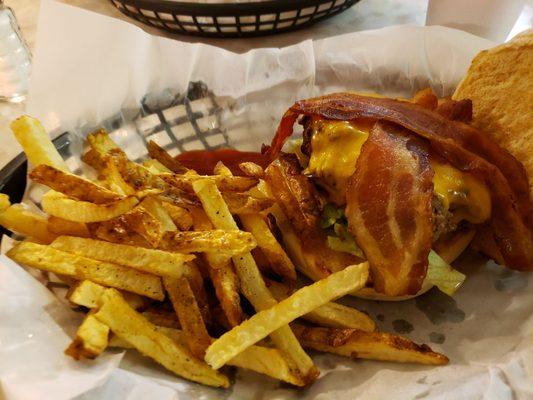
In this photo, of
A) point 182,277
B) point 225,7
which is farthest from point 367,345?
point 225,7

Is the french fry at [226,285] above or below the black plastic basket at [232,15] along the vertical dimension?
below

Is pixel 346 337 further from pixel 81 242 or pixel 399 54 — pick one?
pixel 399 54

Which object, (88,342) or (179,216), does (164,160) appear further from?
(88,342)

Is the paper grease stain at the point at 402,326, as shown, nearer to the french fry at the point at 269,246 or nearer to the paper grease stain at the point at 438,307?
the paper grease stain at the point at 438,307

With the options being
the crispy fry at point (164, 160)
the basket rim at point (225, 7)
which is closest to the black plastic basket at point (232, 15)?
the basket rim at point (225, 7)

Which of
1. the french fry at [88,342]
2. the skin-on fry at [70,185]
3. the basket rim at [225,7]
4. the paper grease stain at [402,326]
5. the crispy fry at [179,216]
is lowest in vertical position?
the paper grease stain at [402,326]

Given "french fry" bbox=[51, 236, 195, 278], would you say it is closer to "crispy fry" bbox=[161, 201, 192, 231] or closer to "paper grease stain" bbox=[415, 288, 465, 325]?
"crispy fry" bbox=[161, 201, 192, 231]

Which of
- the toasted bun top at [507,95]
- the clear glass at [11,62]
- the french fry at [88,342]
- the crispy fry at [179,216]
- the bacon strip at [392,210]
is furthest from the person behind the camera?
the clear glass at [11,62]

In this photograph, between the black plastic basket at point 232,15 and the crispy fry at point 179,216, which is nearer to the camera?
the crispy fry at point 179,216
